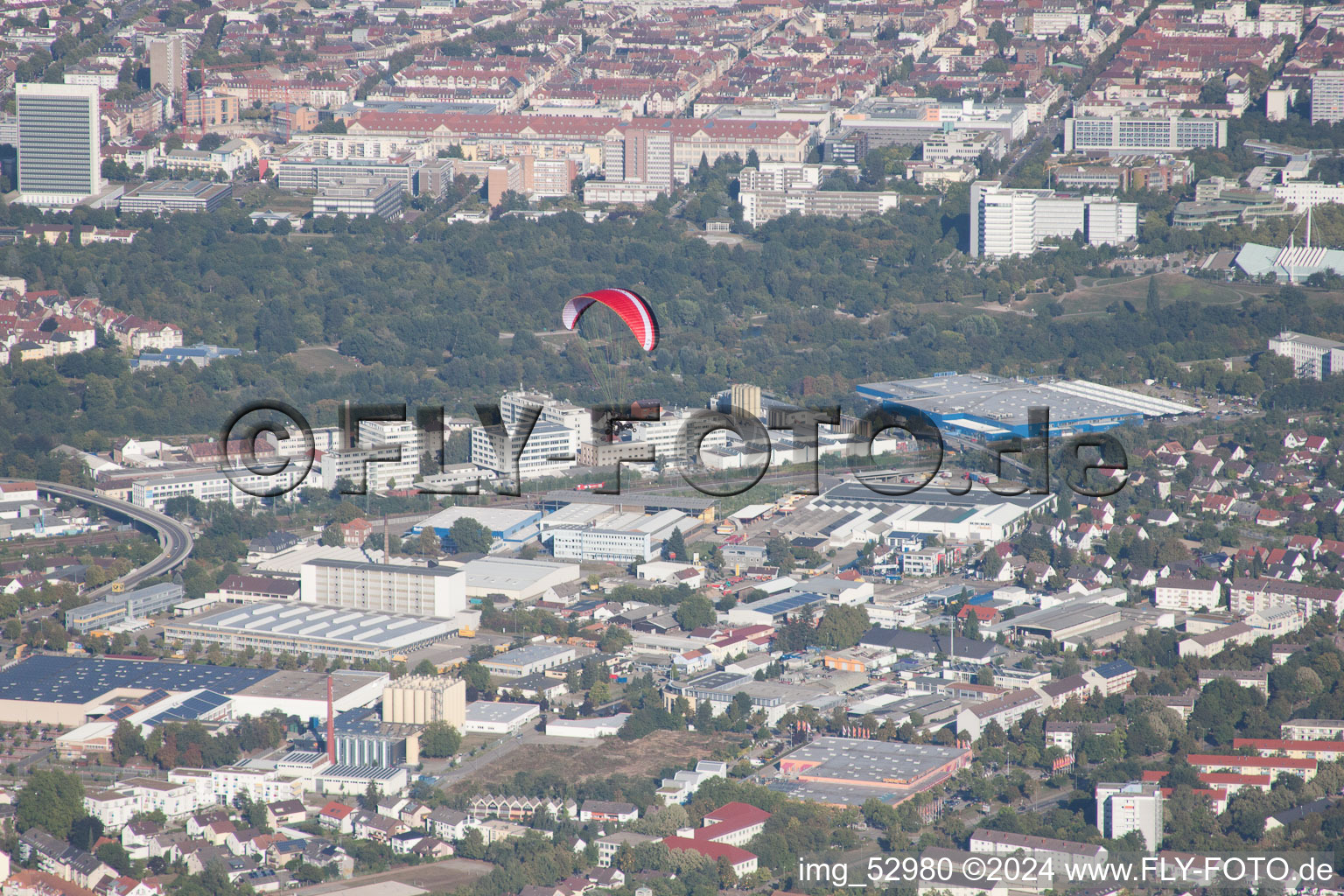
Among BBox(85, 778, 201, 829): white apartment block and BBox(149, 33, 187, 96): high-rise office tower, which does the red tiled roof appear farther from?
BBox(149, 33, 187, 96): high-rise office tower

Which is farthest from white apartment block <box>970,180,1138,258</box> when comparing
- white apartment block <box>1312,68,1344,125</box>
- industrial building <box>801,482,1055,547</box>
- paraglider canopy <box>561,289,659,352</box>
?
paraglider canopy <box>561,289,659,352</box>

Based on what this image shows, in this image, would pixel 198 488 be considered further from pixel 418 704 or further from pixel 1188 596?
pixel 1188 596

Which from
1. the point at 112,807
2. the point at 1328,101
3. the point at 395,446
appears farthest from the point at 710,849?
the point at 1328,101

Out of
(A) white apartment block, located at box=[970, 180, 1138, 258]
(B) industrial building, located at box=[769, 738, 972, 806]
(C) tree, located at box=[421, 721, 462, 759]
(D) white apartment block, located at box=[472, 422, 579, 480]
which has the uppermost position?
Result: (A) white apartment block, located at box=[970, 180, 1138, 258]

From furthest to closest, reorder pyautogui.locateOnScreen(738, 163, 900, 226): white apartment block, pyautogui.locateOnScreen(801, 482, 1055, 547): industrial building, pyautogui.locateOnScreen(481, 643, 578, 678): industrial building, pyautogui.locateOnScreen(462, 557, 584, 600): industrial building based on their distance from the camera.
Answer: pyautogui.locateOnScreen(738, 163, 900, 226): white apartment block → pyautogui.locateOnScreen(801, 482, 1055, 547): industrial building → pyautogui.locateOnScreen(462, 557, 584, 600): industrial building → pyautogui.locateOnScreen(481, 643, 578, 678): industrial building

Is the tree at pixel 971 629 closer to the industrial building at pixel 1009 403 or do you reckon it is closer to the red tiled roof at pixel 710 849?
the red tiled roof at pixel 710 849

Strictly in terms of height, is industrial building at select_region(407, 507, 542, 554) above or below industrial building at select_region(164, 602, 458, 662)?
above

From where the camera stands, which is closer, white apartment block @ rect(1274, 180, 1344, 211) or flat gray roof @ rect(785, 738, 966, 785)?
flat gray roof @ rect(785, 738, 966, 785)
